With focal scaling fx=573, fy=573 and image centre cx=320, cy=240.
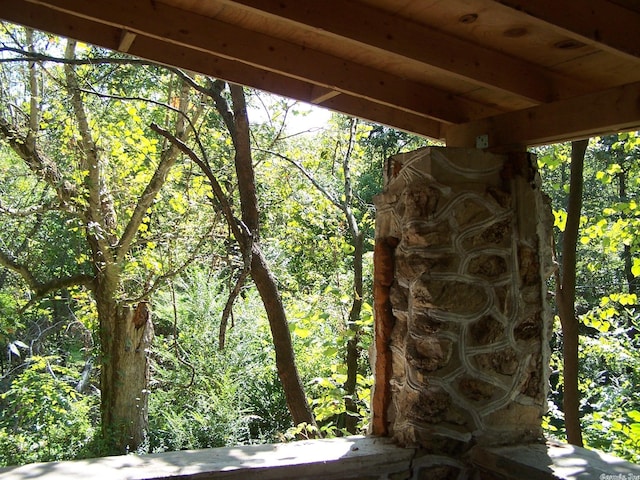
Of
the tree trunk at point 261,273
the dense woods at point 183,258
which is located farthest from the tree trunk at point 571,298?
the tree trunk at point 261,273

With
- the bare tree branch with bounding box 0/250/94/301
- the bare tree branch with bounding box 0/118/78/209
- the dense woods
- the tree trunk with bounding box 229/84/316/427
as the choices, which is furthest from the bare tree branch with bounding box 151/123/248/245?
the bare tree branch with bounding box 0/250/94/301

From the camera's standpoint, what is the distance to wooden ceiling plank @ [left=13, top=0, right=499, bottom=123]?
70.5 inches

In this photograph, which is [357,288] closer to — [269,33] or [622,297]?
[622,297]

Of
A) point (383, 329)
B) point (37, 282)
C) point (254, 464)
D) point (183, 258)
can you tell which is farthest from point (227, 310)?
point (37, 282)

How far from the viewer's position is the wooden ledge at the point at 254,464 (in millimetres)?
1777

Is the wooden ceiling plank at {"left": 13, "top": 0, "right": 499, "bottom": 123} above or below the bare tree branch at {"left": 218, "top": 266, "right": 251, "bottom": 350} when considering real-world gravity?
above

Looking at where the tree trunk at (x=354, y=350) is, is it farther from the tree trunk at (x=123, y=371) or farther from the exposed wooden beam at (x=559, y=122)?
the exposed wooden beam at (x=559, y=122)

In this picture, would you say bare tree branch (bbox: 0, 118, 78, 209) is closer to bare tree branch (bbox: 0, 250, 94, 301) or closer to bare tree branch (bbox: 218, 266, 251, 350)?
bare tree branch (bbox: 0, 250, 94, 301)

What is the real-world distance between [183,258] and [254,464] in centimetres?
436

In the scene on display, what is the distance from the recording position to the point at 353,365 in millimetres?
5547

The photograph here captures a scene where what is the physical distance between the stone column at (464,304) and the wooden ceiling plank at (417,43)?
0.33m

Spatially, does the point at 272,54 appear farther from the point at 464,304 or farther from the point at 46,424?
the point at 46,424

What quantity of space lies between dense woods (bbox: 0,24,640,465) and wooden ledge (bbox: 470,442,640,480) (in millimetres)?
2560

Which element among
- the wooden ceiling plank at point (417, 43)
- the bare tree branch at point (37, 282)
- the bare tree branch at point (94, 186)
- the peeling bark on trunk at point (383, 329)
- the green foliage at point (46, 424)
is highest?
the bare tree branch at point (94, 186)
